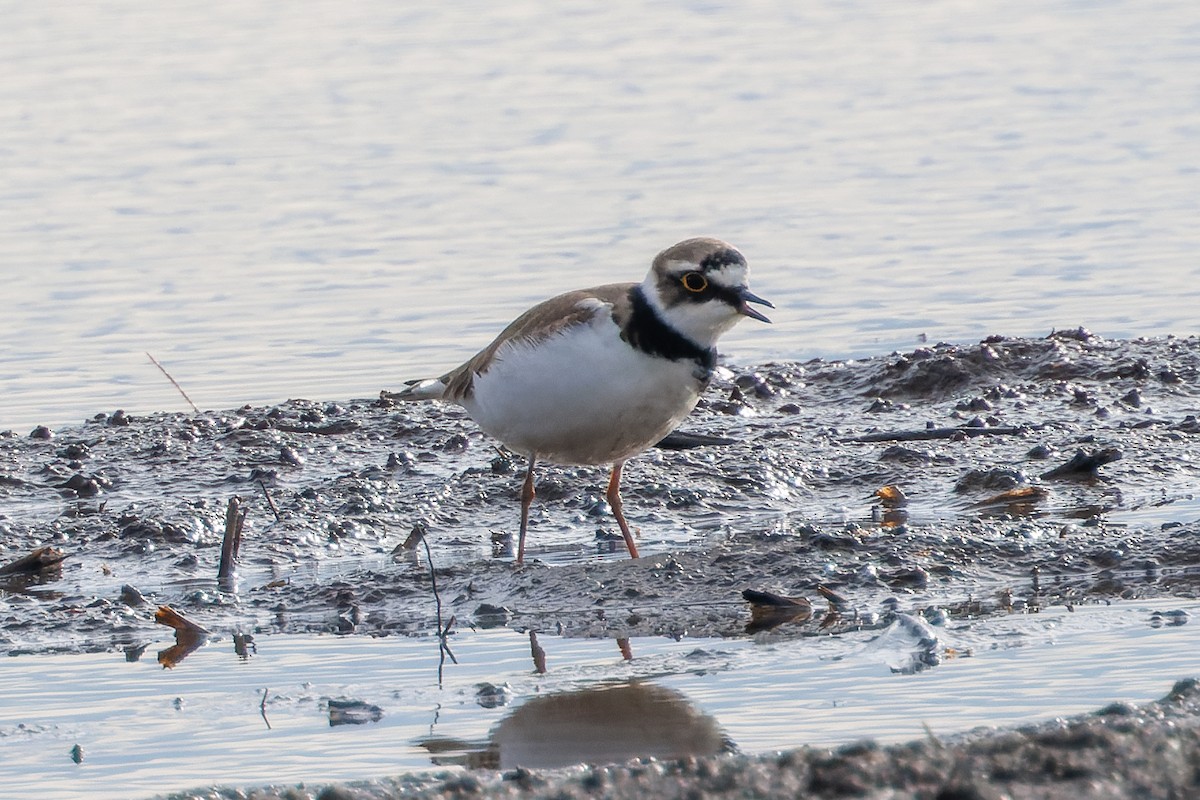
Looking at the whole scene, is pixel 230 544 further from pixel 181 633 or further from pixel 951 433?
pixel 951 433

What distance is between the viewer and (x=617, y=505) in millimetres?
7066

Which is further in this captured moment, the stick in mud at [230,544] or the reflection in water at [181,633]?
the stick in mud at [230,544]

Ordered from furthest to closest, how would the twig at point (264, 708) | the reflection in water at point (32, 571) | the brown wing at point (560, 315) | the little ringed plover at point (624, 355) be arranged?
the reflection in water at point (32, 571)
the brown wing at point (560, 315)
the little ringed plover at point (624, 355)
the twig at point (264, 708)

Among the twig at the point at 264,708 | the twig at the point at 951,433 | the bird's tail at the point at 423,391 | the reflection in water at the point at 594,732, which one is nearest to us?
the reflection in water at the point at 594,732

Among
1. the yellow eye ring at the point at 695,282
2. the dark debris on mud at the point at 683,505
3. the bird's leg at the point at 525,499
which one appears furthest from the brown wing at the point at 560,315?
the dark debris on mud at the point at 683,505

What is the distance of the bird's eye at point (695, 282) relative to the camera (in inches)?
247

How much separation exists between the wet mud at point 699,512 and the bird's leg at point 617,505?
0.12 m

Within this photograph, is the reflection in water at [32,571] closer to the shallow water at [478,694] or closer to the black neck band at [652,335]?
the shallow water at [478,694]

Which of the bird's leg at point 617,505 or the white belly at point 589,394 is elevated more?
the white belly at point 589,394

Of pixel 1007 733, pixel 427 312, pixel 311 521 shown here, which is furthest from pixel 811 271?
pixel 1007 733

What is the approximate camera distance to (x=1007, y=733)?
4.47 metres

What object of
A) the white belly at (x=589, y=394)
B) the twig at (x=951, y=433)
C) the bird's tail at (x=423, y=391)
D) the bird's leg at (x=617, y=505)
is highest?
the white belly at (x=589, y=394)

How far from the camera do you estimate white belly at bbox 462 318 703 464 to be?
6.32 meters

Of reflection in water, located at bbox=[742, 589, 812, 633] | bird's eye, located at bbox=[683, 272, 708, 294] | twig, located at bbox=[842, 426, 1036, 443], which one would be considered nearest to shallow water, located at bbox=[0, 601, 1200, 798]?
reflection in water, located at bbox=[742, 589, 812, 633]
